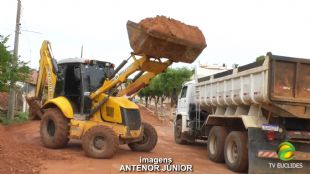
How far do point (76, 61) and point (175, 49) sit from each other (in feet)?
11.1

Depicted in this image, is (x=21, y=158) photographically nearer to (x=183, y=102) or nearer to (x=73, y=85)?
(x=73, y=85)

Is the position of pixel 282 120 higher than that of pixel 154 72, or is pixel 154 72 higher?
pixel 154 72

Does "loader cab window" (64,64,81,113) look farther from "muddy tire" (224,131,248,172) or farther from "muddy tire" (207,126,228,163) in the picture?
"muddy tire" (224,131,248,172)

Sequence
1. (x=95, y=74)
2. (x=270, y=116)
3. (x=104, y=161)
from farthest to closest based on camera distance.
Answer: (x=95, y=74)
(x=104, y=161)
(x=270, y=116)

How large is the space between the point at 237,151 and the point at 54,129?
5423 mm

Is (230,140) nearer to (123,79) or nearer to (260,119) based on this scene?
(260,119)

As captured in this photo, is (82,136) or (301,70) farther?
(82,136)

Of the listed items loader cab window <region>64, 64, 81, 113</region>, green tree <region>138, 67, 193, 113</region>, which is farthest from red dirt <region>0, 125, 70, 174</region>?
green tree <region>138, 67, 193, 113</region>

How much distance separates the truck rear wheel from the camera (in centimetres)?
1255

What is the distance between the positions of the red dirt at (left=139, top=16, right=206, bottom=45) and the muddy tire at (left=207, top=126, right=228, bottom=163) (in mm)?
2659

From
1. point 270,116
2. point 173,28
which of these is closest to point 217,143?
point 270,116

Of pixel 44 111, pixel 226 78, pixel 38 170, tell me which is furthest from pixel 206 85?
pixel 38 170

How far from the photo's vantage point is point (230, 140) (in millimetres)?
11633

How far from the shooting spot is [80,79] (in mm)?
13219
